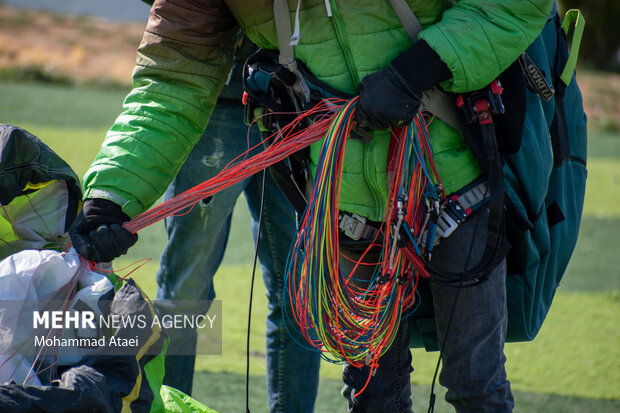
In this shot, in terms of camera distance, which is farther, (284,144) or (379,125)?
(284,144)

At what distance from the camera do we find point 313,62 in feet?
5.60

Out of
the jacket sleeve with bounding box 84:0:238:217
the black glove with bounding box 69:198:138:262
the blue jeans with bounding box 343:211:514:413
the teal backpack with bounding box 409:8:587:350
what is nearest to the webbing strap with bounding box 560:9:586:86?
the teal backpack with bounding box 409:8:587:350

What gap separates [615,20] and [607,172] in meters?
9.19

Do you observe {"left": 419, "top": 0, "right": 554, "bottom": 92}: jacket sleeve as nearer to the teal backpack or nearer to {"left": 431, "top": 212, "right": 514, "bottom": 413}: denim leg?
the teal backpack

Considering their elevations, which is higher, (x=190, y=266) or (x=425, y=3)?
(x=425, y=3)

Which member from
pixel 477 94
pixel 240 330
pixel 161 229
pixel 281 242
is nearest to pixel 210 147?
pixel 281 242

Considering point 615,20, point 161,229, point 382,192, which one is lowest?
point 382,192

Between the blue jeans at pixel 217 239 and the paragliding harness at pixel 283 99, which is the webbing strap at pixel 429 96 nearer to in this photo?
the paragliding harness at pixel 283 99

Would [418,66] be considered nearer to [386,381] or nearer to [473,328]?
[473,328]

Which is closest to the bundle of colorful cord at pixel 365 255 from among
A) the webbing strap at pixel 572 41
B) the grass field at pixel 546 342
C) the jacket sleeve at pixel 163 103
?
the jacket sleeve at pixel 163 103

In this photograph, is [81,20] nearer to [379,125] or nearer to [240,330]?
[240,330]

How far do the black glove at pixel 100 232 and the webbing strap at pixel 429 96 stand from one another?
77 cm

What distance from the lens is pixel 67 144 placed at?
22.9ft

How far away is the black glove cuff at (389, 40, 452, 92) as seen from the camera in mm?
1565
